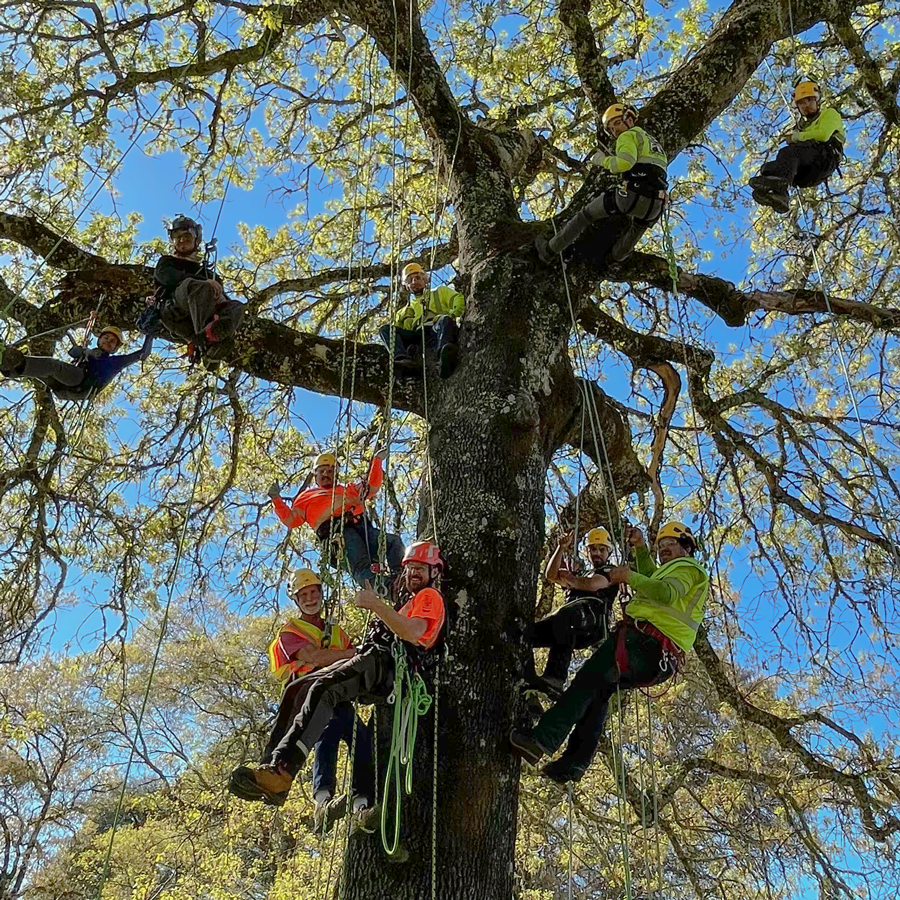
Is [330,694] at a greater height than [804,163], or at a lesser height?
lesser

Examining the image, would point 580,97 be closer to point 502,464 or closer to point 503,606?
point 502,464

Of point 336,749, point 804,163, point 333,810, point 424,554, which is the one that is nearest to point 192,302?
point 424,554

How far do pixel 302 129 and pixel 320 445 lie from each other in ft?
8.69

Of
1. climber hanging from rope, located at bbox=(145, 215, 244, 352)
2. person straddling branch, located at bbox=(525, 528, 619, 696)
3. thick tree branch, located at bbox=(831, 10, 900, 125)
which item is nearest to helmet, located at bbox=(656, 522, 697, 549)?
person straddling branch, located at bbox=(525, 528, 619, 696)

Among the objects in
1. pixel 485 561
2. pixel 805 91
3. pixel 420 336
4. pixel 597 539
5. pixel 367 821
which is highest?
pixel 805 91

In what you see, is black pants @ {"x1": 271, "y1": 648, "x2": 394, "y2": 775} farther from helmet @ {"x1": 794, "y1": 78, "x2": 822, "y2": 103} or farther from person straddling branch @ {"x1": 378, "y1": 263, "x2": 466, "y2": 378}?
helmet @ {"x1": 794, "y1": 78, "x2": 822, "y2": 103}

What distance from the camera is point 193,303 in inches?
170

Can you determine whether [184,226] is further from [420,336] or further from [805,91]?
[805,91]

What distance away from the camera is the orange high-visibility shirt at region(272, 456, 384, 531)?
4.74m

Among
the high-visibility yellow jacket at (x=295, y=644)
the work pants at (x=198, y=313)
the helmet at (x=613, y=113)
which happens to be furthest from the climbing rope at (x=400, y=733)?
the helmet at (x=613, y=113)

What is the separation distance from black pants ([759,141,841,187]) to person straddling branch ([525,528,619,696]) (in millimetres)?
Result: 2269

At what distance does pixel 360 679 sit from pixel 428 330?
206cm

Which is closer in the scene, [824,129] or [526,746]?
[526,746]

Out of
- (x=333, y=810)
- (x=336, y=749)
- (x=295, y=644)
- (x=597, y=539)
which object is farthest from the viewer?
(x=597, y=539)
